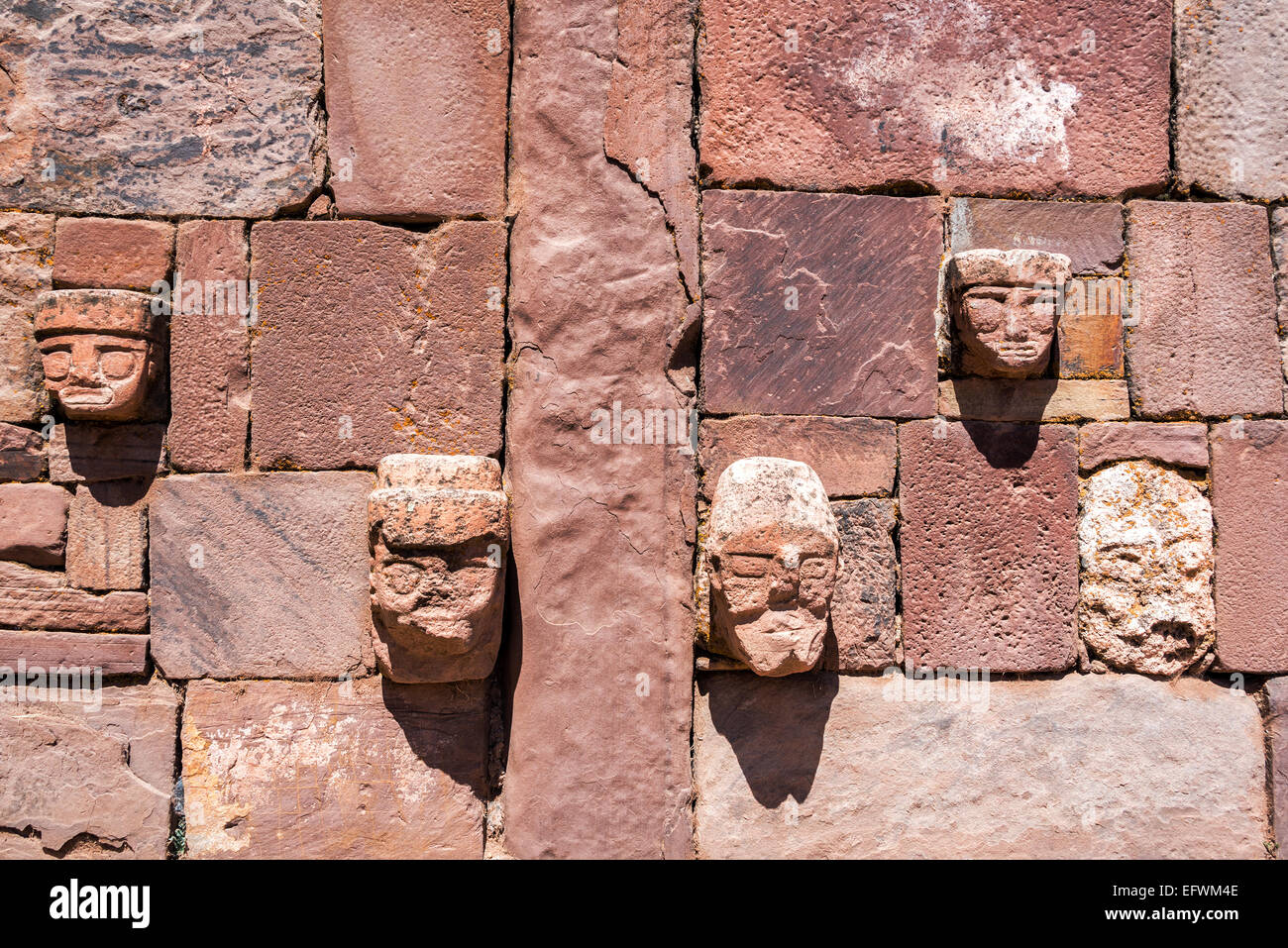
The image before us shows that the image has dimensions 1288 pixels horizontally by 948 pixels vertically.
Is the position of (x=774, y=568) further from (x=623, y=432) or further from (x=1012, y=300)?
(x=1012, y=300)

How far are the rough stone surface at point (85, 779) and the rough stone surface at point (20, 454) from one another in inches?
31.1

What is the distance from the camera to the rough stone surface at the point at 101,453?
Answer: 304 centimetres

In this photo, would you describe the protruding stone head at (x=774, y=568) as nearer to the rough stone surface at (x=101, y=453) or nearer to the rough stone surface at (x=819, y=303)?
the rough stone surface at (x=819, y=303)

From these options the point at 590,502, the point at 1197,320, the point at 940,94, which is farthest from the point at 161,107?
the point at 1197,320

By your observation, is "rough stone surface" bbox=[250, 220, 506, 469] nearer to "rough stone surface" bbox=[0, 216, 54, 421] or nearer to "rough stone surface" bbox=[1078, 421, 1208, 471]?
"rough stone surface" bbox=[0, 216, 54, 421]

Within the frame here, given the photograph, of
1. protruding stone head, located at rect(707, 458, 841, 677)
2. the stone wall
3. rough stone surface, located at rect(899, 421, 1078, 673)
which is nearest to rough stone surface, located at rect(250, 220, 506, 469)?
the stone wall

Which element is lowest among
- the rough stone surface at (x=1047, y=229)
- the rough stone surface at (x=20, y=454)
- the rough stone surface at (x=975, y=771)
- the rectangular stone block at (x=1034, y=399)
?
the rough stone surface at (x=975, y=771)

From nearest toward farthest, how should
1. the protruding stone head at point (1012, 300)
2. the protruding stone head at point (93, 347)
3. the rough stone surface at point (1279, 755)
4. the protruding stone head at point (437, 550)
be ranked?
the protruding stone head at point (437, 550)
the protruding stone head at point (93, 347)
the protruding stone head at point (1012, 300)
the rough stone surface at point (1279, 755)

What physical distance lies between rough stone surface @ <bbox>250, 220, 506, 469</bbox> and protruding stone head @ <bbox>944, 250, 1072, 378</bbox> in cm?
163

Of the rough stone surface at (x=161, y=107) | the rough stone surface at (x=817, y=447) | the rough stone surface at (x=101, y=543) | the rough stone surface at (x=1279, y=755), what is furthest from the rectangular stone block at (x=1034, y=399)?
the rough stone surface at (x=101, y=543)

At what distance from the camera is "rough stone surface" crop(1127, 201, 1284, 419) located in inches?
127

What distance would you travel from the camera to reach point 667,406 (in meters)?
3.08

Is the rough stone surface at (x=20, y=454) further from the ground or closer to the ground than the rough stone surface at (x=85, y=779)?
further from the ground

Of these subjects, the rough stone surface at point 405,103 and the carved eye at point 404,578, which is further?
the rough stone surface at point 405,103
